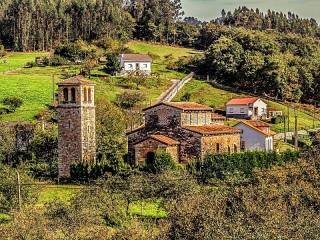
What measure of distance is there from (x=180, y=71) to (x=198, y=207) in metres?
78.0

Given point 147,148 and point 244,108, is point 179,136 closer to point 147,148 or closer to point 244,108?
point 147,148

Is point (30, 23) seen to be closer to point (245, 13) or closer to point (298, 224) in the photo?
point (245, 13)

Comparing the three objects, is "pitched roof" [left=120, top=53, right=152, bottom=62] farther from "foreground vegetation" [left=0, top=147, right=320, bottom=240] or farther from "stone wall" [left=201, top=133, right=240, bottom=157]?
"foreground vegetation" [left=0, top=147, right=320, bottom=240]

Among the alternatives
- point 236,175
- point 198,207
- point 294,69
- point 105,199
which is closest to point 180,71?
point 294,69

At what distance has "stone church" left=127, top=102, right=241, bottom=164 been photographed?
51062 millimetres

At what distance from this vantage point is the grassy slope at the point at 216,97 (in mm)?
83675

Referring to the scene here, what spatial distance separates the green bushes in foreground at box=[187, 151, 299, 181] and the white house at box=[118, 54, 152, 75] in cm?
4939

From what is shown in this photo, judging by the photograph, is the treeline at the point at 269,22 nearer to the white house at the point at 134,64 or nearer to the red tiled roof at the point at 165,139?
the white house at the point at 134,64

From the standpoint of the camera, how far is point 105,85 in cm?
8700

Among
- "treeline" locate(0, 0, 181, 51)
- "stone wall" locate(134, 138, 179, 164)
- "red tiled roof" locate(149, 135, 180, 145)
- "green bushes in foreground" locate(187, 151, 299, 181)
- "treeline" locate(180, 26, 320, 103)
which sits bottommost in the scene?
"green bushes in foreground" locate(187, 151, 299, 181)

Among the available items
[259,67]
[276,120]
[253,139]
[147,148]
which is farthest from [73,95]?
[259,67]

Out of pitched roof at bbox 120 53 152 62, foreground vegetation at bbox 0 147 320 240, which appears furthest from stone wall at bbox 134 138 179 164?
pitched roof at bbox 120 53 152 62

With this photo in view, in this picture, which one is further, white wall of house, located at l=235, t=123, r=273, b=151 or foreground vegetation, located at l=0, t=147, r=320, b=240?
white wall of house, located at l=235, t=123, r=273, b=151

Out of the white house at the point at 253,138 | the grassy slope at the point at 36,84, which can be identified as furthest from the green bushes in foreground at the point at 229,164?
the grassy slope at the point at 36,84
